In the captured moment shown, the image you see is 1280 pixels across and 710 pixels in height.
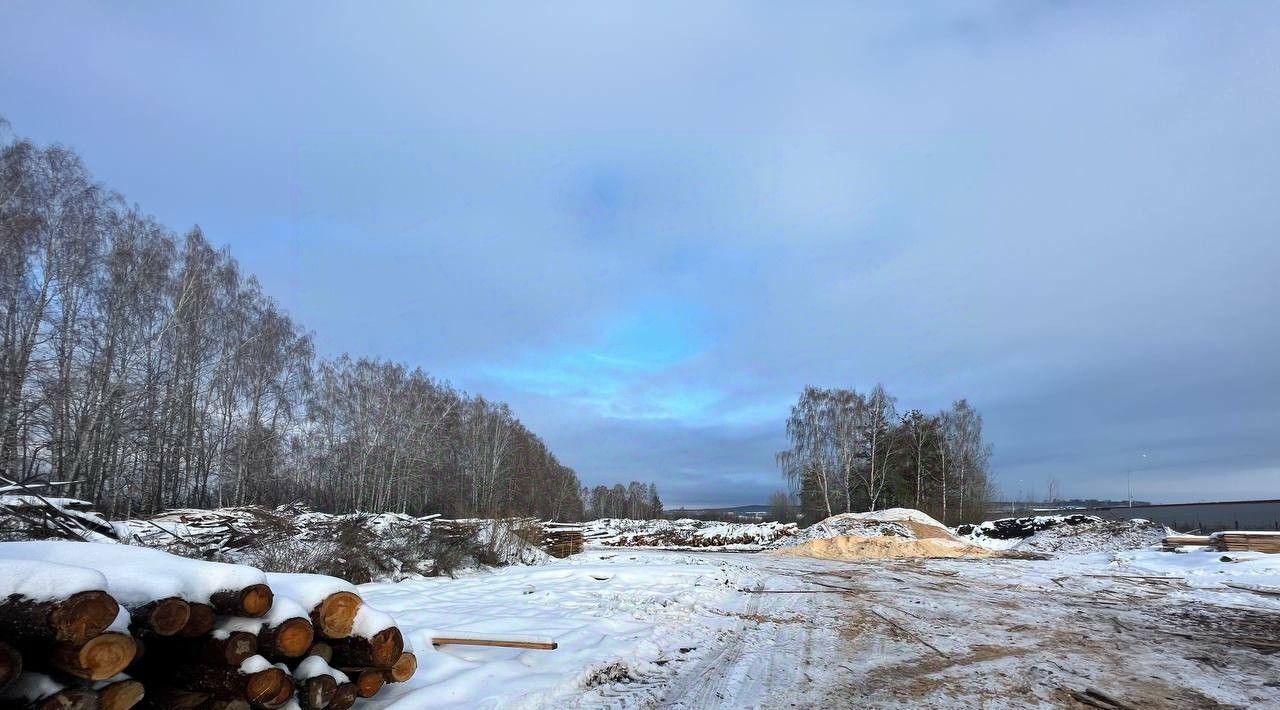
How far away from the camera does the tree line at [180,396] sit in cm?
2158

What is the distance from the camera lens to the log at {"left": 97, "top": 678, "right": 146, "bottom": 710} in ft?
11.5

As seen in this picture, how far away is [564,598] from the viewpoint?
1095 cm

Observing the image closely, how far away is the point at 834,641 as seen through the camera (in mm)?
8180

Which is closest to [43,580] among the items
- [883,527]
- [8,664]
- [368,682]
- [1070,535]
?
[8,664]

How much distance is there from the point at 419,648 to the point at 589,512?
10207 cm

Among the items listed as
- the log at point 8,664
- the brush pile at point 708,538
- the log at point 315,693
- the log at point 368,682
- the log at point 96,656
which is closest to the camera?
the log at point 8,664

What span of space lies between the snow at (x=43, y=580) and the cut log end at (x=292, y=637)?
1120 mm

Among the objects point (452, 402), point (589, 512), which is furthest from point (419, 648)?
point (589, 512)

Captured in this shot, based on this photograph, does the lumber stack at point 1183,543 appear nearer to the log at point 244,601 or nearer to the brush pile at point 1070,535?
the brush pile at point 1070,535

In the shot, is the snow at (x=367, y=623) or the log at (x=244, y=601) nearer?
the log at (x=244, y=601)

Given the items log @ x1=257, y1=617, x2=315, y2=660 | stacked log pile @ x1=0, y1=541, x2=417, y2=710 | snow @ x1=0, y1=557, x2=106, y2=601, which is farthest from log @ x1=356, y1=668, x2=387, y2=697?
snow @ x1=0, y1=557, x2=106, y2=601

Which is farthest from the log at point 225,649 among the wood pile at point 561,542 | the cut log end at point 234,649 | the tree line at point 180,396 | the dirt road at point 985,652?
the wood pile at point 561,542

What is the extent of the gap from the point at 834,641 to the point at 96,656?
290 inches

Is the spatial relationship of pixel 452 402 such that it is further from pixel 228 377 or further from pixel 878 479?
pixel 878 479
